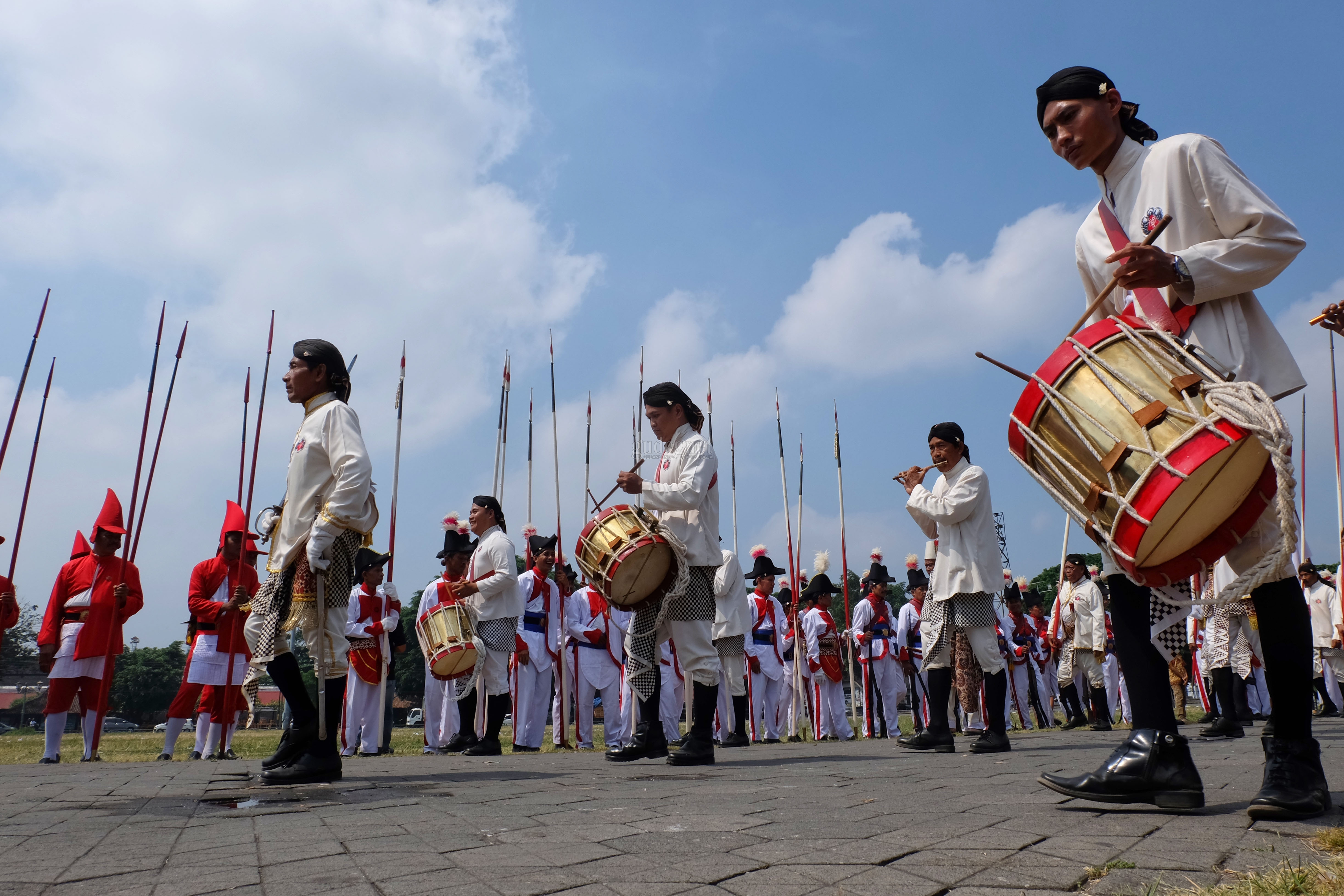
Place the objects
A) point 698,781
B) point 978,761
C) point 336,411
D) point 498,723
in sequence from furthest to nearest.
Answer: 1. point 498,723
2. point 978,761
3. point 336,411
4. point 698,781

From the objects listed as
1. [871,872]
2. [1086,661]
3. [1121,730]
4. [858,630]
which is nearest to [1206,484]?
[871,872]

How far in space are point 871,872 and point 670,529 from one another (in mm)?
4086

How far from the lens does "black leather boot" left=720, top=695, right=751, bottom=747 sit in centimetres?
1080

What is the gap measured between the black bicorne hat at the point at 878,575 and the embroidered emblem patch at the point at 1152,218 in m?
13.2

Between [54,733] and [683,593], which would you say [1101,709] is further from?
[54,733]

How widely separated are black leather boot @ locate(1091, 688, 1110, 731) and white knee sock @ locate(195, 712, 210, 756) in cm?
982

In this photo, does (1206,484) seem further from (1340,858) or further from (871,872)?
(871,872)

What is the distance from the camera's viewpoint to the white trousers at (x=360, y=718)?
10609mm

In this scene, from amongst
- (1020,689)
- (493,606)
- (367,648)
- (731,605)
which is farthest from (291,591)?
(1020,689)

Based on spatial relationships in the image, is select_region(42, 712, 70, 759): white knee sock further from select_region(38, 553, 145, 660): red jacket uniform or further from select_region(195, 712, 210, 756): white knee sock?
select_region(195, 712, 210, 756): white knee sock

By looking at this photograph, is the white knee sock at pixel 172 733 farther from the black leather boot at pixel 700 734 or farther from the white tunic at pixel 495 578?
the black leather boot at pixel 700 734

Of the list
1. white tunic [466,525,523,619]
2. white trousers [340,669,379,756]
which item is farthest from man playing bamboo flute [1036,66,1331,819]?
white trousers [340,669,379,756]

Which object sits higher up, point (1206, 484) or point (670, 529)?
point (670, 529)

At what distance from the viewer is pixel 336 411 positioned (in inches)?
201
